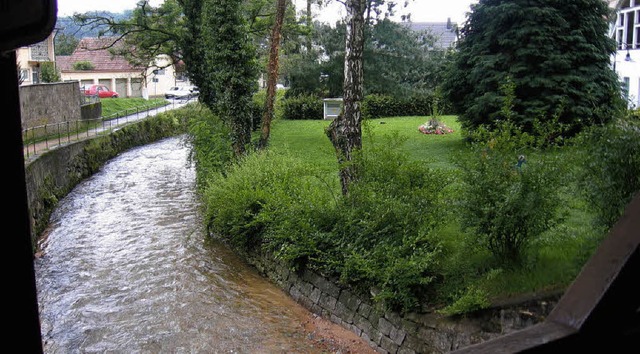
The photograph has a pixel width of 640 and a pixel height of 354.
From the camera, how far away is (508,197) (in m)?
7.71

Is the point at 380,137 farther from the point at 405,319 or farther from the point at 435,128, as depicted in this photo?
the point at 405,319

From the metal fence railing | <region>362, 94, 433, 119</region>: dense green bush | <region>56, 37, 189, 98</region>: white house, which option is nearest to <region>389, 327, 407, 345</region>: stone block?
the metal fence railing

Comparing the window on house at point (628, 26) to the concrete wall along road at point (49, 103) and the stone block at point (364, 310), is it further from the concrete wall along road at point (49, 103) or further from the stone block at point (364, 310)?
the concrete wall along road at point (49, 103)

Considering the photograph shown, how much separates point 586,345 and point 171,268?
39.6 ft

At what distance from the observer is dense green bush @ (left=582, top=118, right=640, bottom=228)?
259 inches

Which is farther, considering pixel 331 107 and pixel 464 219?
pixel 331 107

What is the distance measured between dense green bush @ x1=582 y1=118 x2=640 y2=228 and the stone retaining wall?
105cm

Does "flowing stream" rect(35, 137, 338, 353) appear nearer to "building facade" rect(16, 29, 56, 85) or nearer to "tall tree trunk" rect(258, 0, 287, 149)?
"tall tree trunk" rect(258, 0, 287, 149)

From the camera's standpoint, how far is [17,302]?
1516 millimetres

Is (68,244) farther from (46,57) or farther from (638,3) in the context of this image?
(46,57)

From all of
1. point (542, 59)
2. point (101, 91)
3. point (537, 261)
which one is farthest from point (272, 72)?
point (101, 91)

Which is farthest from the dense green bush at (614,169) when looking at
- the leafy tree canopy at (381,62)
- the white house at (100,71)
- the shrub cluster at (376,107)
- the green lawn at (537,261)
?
the white house at (100,71)

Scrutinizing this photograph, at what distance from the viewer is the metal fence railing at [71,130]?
2163 centimetres

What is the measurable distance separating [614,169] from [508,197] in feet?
4.37
